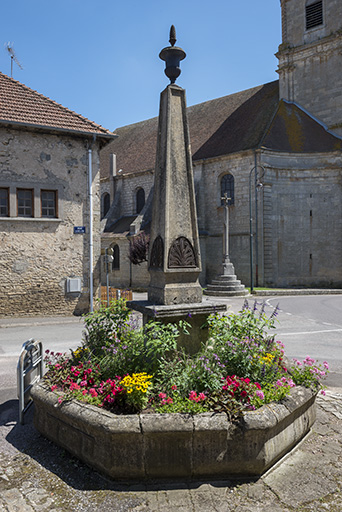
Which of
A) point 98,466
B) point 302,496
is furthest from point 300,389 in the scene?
point 98,466

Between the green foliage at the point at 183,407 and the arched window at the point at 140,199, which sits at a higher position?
the arched window at the point at 140,199

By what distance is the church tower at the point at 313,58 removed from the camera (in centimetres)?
2489

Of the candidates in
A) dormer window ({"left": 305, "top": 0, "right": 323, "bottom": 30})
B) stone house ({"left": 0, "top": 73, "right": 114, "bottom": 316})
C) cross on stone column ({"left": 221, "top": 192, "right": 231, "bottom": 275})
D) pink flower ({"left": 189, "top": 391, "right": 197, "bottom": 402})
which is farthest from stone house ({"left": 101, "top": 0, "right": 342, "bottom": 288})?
pink flower ({"left": 189, "top": 391, "right": 197, "bottom": 402})

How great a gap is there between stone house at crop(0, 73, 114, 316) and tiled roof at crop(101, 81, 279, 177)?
14.5 metres

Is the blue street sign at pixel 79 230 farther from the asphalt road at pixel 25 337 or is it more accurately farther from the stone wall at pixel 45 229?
the asphalt road at pixel 25 337

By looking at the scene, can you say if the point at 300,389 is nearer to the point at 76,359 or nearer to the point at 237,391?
the point at 237,391

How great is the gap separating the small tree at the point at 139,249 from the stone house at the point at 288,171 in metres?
0.88

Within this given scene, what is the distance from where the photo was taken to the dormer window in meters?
25.5

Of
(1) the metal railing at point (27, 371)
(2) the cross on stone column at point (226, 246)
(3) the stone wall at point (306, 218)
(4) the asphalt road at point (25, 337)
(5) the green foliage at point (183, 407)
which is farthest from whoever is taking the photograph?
(3) the stone wall at point (306, 218)

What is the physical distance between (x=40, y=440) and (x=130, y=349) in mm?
1257

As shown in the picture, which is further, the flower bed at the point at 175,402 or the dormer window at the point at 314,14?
the dormer window at the point at 314,14

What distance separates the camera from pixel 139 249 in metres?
26.6

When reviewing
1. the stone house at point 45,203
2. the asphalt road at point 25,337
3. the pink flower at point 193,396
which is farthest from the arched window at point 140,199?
the pink flower at point 193,396

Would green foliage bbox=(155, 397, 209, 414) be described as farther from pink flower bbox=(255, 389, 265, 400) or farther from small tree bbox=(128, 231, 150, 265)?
small tree bbox=(128, 231, 150, 265)
